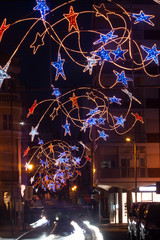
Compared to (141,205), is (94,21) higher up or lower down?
Result: higher up

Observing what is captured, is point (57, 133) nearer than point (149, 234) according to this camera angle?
No

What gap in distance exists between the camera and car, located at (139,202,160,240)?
22750mm

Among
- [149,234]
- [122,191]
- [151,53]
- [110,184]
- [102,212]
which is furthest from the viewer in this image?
[102,212]

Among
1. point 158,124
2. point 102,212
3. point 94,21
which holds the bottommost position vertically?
point 102,212

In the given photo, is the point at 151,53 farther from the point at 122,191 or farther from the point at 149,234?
the point at 122,191

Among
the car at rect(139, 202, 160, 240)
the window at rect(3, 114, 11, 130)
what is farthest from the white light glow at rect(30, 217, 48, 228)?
the car at rect(139, 202, 160, 240)

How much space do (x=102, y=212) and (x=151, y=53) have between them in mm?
53193

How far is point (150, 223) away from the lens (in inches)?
947

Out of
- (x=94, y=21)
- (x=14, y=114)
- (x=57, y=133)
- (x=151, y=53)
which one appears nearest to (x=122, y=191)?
(x=14, y=114)

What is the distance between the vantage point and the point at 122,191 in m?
65.1

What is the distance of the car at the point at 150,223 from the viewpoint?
2275 cm

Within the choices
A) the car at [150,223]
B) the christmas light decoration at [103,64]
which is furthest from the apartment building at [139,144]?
the car at [150,223]

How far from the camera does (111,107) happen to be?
63.3 m

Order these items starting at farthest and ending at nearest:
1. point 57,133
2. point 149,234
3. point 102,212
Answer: point 57,133, point 102,212, point 149,234
